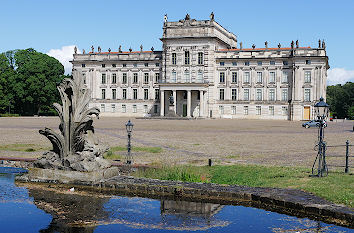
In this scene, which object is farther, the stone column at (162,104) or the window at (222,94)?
the window at (222,94)

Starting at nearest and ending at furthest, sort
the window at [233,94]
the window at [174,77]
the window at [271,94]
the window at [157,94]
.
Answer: the window at [271,94] → the window at [233,94] → the window at [174,77] → the window at [157,94]

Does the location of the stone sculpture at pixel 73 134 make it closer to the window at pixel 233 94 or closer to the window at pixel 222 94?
the window at pixel 233 94

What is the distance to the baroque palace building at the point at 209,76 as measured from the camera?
69.5 metres

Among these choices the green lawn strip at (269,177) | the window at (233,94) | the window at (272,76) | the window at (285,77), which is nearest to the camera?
the green lawn strip at (269,177)

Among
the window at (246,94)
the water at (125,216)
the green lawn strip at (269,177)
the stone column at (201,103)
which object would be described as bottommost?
the water at (125,216)

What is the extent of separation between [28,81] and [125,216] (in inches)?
2757

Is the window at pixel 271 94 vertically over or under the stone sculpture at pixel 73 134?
over

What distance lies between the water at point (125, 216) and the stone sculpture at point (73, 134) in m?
1.16

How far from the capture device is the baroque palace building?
6950cm

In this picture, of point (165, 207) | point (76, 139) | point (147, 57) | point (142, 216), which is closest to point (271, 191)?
point (165, 207)

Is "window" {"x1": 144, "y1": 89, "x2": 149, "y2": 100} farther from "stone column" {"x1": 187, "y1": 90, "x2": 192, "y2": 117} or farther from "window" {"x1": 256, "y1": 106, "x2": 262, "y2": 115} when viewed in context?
"window" {"x1": 256, "y1": 106, "x2": 262, "y2": 115}

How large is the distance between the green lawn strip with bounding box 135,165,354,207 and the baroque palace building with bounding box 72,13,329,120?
58.5 metres

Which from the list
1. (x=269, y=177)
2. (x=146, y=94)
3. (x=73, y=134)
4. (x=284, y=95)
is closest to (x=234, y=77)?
(x=284, y=95)

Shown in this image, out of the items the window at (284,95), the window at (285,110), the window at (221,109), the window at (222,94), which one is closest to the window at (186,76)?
the window at (222,94)
